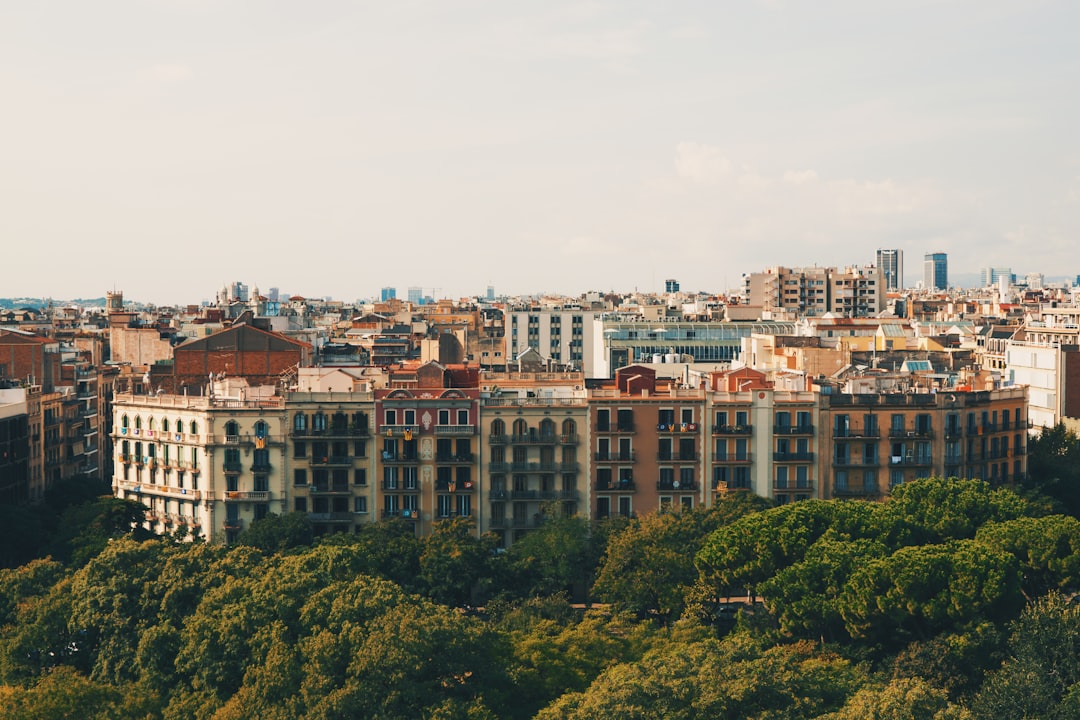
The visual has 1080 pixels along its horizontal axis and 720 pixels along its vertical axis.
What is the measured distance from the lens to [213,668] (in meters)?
72.9

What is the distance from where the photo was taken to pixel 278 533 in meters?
101

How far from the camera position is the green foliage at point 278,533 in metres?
100

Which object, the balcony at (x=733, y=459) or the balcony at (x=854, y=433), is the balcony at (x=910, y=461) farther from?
the balcony at (x=733, y=459)

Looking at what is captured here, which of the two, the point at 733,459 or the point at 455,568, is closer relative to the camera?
the point at 455,568

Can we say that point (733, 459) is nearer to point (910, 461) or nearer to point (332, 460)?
point (910, 461)

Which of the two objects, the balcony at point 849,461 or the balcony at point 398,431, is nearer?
the balcony at point 398,431

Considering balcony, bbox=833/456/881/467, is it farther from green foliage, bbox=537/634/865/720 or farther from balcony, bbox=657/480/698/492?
green foliage, bbox=537/634/865/720

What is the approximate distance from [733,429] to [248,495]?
102 ft

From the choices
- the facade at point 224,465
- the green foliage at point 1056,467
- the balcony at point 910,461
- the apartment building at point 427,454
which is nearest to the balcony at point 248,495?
the facade at point 224,465

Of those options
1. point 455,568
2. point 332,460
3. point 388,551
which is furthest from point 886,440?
point 332,460

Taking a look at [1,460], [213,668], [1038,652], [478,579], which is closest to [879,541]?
[1038,652]

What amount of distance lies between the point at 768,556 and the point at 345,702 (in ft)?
92.8

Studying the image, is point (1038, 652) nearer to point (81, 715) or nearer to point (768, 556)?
point (768, 556)

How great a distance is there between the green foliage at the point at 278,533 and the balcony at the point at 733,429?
26.6 metres
